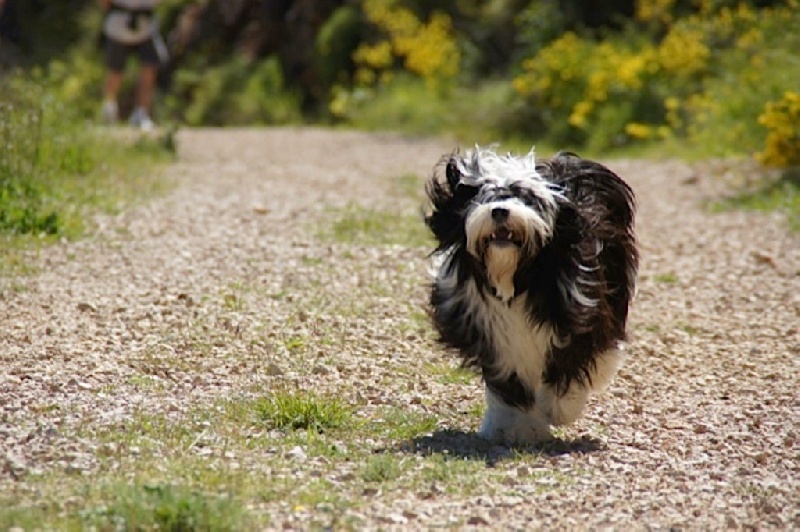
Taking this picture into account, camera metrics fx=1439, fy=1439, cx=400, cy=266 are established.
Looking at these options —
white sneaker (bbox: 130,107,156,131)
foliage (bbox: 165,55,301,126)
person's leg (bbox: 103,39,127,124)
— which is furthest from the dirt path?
foliage (bbox: 165,55,301,126)

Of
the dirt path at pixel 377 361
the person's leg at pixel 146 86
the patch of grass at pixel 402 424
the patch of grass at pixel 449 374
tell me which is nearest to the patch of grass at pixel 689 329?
the dirt path at pixel 377 361

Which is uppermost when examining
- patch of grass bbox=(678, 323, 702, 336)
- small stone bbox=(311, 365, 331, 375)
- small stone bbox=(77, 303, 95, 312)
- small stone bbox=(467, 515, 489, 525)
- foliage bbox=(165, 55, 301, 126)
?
small stone bbox=(467, 515, 489, 525)

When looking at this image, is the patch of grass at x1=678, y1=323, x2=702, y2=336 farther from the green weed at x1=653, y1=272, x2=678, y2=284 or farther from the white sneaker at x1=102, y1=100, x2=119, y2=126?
the white sneaker at x1=102, y1=100, x2=119, y2=126

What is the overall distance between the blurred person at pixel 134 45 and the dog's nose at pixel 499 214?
40.1ft

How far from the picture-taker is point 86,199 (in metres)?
10.6

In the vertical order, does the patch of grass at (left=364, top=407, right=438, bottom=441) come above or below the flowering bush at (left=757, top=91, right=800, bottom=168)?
below

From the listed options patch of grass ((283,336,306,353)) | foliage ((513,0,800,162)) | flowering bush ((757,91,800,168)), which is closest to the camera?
patch of grass ((283,336,306,353))

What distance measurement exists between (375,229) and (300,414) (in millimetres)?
4571

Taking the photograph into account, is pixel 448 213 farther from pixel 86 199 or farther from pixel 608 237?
pixel 86 199

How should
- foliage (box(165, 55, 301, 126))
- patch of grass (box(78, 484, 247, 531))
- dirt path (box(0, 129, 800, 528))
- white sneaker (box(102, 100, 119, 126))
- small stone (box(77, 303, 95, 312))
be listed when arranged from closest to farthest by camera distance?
patch of grass (box(78, 484, 247, 531)) < dirt path (box(0, 129, 800, 528)) < small stone (box(77, 303, 95, 312)) < white sneaker (box(102, 100, 119, 126)) < foliage (box(165, 55, 301, 126))

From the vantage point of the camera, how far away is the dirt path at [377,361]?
4.85 meters

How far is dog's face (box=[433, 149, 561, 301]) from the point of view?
5.07 meters

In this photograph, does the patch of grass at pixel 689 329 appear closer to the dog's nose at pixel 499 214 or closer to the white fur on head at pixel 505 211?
the white fur on head at pixel 505 211

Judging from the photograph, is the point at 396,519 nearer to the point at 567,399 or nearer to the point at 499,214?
the point at 499,214
